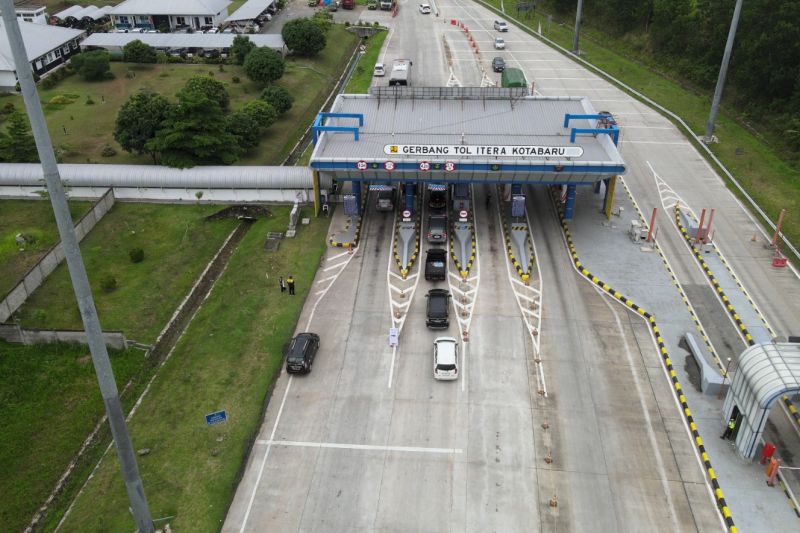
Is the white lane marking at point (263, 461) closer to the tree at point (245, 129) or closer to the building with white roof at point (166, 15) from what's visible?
the tree at point (245, 129)

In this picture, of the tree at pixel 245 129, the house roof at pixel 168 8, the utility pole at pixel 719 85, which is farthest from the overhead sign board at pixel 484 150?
the house roof at pixel 168 8

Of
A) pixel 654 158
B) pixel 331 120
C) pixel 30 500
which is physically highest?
pixel 331 120

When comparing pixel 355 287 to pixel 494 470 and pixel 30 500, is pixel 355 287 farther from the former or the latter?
pixel 30 500

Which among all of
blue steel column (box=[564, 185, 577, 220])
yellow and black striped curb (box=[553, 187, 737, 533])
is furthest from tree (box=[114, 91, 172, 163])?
yellow and black striped curb (box=[553, 187, 737, 533])

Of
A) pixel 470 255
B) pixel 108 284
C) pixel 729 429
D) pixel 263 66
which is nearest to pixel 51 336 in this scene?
pixel 108 284

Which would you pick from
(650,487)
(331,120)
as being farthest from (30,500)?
(331,120)

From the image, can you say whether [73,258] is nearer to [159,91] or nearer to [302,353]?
[302,353]

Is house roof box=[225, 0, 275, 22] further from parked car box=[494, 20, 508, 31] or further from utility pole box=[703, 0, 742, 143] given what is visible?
utility pole box=[703, 0, 742, 143]
